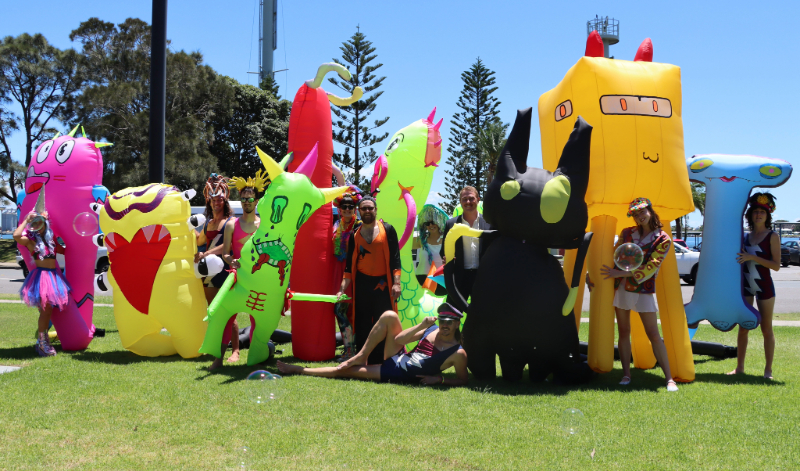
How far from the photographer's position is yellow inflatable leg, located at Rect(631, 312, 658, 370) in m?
5.82

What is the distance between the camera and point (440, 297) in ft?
22.8

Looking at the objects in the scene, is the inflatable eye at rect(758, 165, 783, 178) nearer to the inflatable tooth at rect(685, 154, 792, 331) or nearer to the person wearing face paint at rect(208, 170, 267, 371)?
the inflatable tooth at rect(685, 154, 792, 331)

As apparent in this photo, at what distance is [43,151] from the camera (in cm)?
654

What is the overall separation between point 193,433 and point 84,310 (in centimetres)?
356

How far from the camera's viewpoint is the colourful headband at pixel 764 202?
565cm

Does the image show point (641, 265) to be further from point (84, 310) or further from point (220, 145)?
point (220, 145)

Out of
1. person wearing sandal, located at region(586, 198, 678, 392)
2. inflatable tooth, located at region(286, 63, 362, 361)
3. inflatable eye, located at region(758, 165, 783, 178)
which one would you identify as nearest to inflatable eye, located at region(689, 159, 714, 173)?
inflatable eye, located at region(758, 165, 783, 178)

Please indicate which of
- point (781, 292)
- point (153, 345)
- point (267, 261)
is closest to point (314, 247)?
point (267, 261)

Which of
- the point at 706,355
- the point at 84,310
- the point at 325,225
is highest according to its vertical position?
the point at 325,225

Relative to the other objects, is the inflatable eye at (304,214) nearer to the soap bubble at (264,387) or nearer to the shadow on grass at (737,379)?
the soap bubble at (264,387)

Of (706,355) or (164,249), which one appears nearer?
(164,249)

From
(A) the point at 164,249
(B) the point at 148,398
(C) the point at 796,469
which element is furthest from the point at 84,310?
(C) the point at 796,469

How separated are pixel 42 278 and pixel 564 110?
210 inches

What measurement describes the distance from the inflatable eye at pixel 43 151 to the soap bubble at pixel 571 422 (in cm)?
585
